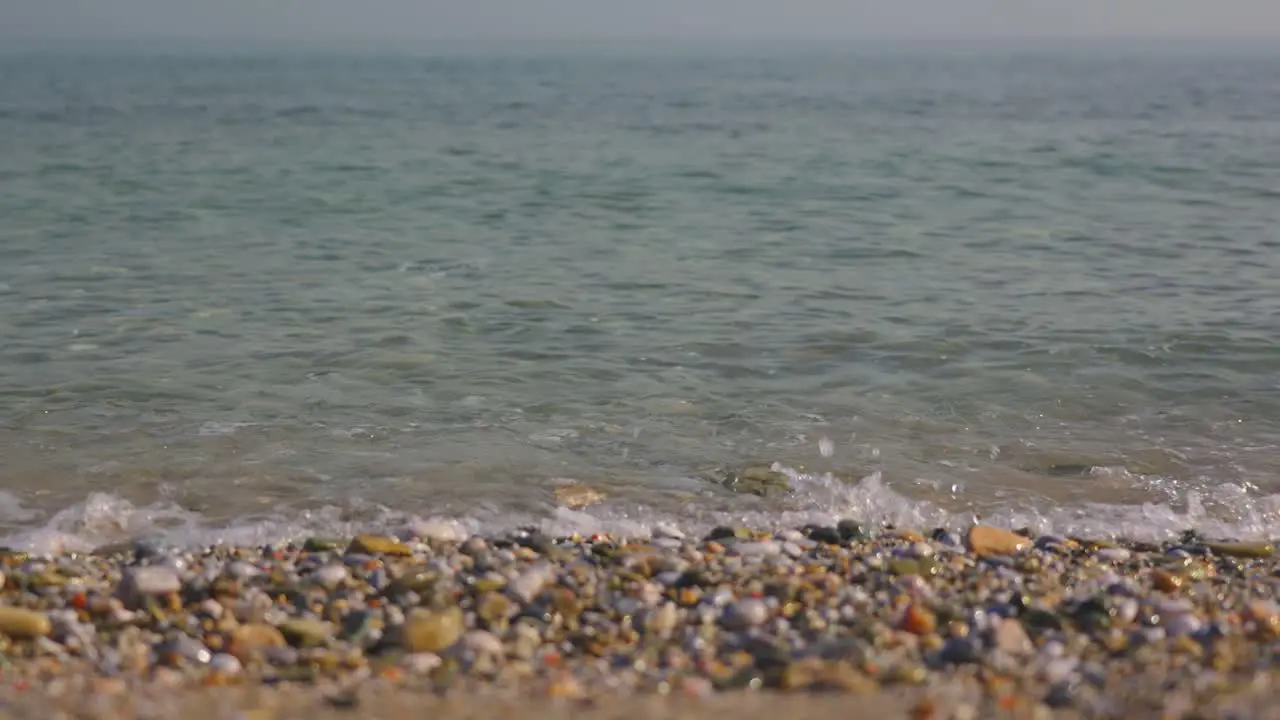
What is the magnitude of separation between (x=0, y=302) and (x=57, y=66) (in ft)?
191

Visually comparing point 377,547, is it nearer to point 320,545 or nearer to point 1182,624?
point 320,545

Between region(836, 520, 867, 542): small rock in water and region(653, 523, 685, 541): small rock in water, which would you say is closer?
region(836, 520, 867, 542): small rock in water

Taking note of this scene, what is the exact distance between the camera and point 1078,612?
562 centimetres

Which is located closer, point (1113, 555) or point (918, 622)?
point (918, 622)

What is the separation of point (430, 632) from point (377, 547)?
151 centimetres

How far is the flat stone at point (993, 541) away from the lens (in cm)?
691

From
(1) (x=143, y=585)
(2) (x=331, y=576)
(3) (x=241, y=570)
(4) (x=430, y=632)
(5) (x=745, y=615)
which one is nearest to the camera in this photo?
(4) (x=430, y=632)

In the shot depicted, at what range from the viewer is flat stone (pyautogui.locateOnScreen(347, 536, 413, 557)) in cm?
670

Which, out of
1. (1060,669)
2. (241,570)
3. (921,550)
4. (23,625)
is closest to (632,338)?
(921,550)

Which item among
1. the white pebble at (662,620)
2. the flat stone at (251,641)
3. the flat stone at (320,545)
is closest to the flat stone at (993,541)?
the white pebble at (662,620)

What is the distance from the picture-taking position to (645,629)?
554 centimetres

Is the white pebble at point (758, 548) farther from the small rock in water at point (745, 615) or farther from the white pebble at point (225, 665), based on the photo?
the white pebble at point (225, 665)

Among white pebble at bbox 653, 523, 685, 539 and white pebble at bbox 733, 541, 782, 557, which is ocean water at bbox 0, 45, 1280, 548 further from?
white pebble at bbox 733, 541, 782, 557

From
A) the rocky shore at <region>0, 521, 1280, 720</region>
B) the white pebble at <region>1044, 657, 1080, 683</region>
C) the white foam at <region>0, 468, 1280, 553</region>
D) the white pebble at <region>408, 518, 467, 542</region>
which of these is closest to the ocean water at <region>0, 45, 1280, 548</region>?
the white foam at <region>0, 468, 1280, 553</region>
